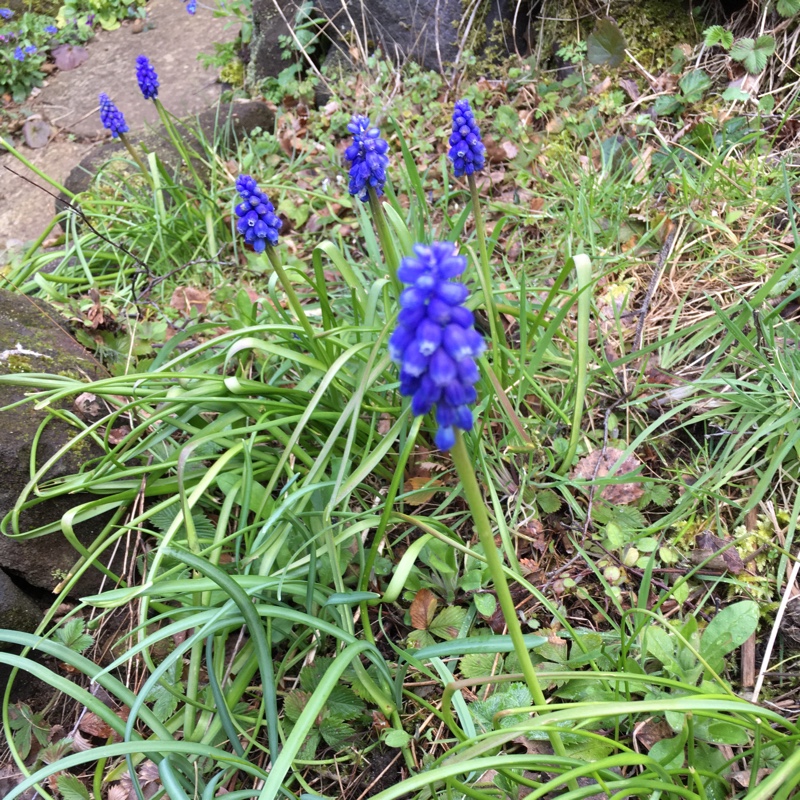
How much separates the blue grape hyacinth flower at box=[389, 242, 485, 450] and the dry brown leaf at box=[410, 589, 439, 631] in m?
1.33

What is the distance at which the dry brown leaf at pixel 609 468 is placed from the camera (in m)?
2.58

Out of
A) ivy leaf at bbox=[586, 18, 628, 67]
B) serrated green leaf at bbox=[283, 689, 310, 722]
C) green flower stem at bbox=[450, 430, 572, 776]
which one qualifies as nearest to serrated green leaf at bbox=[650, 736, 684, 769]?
green flower stem at bbox=[450, 430, 572, 776]

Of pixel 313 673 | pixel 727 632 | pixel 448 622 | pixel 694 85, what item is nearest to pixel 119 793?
pixel 313 673

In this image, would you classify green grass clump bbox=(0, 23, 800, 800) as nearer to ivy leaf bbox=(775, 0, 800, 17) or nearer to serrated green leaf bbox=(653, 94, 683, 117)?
serrated green leaf bbox=(653, 94, 683, 117)

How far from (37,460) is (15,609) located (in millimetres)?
653

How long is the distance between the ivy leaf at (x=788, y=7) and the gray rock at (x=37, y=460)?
4.41 meters

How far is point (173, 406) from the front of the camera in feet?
8.82

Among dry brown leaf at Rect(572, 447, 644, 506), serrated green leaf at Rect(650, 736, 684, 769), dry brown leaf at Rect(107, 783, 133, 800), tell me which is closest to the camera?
serrated green leaf at Rect(650, 736, 684, 769)

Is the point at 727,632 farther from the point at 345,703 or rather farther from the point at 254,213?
the point at 254,213

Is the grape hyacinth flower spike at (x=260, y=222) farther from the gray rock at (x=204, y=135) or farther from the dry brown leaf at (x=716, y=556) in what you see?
the gray rock at (x=204, y=135)

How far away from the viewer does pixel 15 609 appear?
2.64 meters

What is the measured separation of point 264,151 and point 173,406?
3.07m

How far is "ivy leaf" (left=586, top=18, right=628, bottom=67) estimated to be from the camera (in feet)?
13.5

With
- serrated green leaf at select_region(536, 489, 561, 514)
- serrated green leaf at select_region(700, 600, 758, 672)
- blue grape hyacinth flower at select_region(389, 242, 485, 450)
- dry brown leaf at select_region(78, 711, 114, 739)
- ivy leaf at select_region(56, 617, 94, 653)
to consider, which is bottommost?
serrated green leaf at select_region(700, 600, 758, 672)
